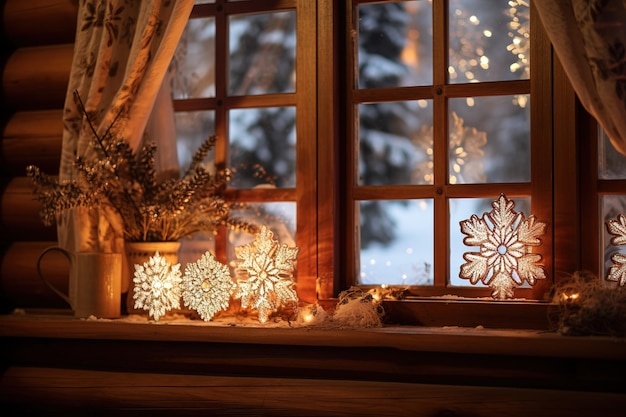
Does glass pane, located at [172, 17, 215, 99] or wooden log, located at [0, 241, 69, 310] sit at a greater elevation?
glass pane, located at [172, 17, 215, 99]

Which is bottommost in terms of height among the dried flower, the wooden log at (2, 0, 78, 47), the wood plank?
the wood plank

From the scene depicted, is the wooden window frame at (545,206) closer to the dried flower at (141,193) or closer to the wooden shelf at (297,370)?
the wooden shelf at (297,370)

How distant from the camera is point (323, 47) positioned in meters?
2.54

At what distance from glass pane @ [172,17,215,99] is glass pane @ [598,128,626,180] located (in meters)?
1.32

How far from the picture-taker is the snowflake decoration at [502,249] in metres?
2.25

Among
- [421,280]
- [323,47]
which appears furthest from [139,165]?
[421,280]

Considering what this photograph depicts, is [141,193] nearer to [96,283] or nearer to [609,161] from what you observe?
[96,283]

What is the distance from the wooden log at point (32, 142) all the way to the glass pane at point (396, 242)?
1.16 meters

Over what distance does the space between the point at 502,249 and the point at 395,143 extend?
20.6 inches

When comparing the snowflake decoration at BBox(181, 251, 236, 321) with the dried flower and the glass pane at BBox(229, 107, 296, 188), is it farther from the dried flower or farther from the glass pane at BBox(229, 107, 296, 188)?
the glass pane at BBox(229, 107, 296, 188)

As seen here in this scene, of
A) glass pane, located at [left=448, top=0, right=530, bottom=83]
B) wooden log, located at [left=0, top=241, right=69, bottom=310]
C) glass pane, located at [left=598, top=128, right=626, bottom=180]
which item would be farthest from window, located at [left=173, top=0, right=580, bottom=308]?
wooden log, located at [left=0, top=241, right=69, bottom=310]

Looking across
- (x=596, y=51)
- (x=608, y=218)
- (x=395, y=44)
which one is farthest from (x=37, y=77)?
(x=608, y=218)

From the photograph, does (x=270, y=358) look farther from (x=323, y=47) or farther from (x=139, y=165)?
(x=323, y=47)

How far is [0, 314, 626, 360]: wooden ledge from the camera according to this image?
6.56ft
